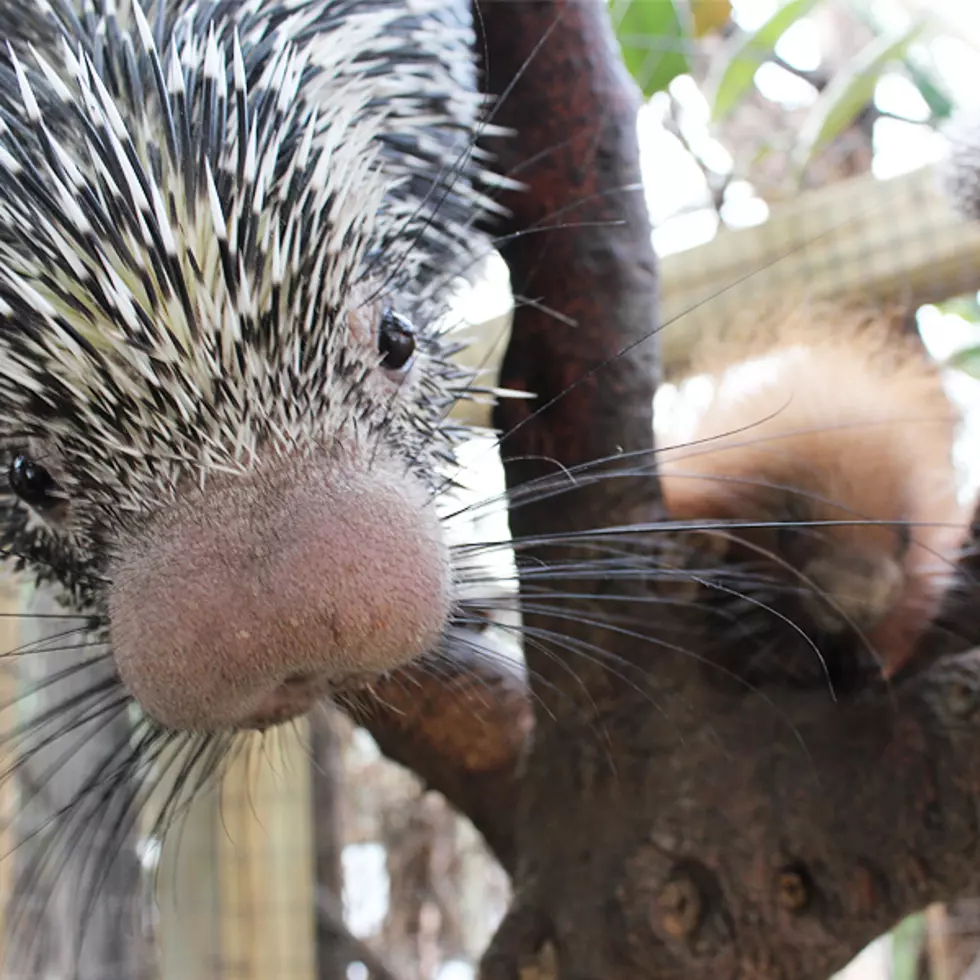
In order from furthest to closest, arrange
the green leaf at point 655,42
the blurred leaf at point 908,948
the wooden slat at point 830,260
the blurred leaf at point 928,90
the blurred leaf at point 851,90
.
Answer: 1. the blurred leaf at point 908,948
2. the blurred leaf at point 928,90
3. the green leaf at point 655,42
4. the blurred leaf at point 851,90
5. the wooden slat at point 830,260

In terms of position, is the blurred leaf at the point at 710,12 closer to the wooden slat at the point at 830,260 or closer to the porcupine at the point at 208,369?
the wooden slat at the point at 830,260

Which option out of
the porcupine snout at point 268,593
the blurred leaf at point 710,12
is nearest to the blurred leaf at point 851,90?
the blurred leaf at point 710,12

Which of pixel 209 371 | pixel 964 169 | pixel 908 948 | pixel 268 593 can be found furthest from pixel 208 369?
pixel 908 948

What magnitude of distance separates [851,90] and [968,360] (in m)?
0.49

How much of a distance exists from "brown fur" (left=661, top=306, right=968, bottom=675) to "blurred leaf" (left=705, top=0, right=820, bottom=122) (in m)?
0.94

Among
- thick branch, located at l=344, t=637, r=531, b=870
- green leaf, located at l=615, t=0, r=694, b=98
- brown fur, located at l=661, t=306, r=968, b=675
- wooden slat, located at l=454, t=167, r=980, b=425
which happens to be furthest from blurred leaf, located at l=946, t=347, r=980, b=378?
thick branch, located at l=344, t=637, r=531, b=870

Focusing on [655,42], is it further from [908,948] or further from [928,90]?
[908,948]

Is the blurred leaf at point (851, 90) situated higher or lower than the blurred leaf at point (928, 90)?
lower

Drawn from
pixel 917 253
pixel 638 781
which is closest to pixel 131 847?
pixel 638 781

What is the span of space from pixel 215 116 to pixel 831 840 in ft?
2.14

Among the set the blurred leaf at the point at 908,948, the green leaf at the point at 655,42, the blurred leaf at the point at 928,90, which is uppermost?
the green leaf at the point at 655,42

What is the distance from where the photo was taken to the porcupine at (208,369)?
0.51m

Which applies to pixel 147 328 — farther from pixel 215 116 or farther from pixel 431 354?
pixel 431 354

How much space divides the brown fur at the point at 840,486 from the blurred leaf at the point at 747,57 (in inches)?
37.0
